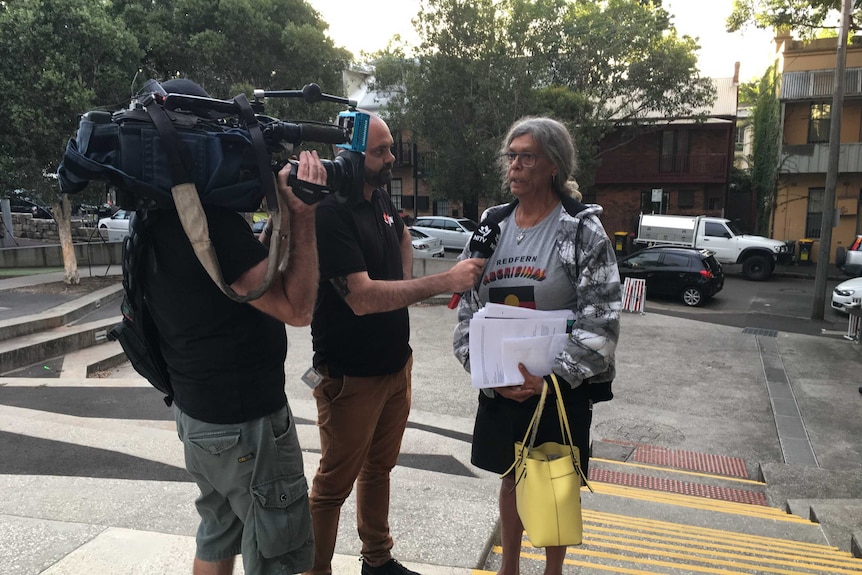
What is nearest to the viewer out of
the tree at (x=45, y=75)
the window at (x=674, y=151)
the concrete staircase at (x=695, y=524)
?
the concrete staircase at (x=695, y=524)

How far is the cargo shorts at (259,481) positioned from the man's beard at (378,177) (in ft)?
3.19

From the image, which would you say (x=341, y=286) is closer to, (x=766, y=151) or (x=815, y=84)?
(x=815, y=84)

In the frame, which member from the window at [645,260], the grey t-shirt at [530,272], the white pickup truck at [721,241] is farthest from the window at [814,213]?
the grey t-shirt at [530,272]

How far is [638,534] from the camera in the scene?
3115 mm

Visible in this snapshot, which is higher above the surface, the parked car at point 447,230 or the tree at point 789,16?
the tree at point 789,16

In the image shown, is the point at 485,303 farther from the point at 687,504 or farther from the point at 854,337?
the point at 854,337

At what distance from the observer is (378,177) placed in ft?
7.77

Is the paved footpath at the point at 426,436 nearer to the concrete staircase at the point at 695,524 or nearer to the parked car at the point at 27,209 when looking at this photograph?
the concrete staircase at the point at 695,524

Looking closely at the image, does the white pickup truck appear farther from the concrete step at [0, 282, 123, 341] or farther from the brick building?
the concrete step at [0, 282, 123, 341]

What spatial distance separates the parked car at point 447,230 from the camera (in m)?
22.8

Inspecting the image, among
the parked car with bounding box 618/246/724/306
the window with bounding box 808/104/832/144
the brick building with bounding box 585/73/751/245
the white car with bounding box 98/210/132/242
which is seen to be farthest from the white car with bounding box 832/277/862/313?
the white car with bounding box 98/210/132/242

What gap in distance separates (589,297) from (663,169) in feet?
86.3

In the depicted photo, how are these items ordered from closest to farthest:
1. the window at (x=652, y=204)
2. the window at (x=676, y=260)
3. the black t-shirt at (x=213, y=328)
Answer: the black t-shirt at (x=213, y=328) < the window at (x=676, y=260) < the window at (x=652, y=204)

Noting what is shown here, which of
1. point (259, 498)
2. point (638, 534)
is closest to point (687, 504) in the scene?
point (638, 534)
